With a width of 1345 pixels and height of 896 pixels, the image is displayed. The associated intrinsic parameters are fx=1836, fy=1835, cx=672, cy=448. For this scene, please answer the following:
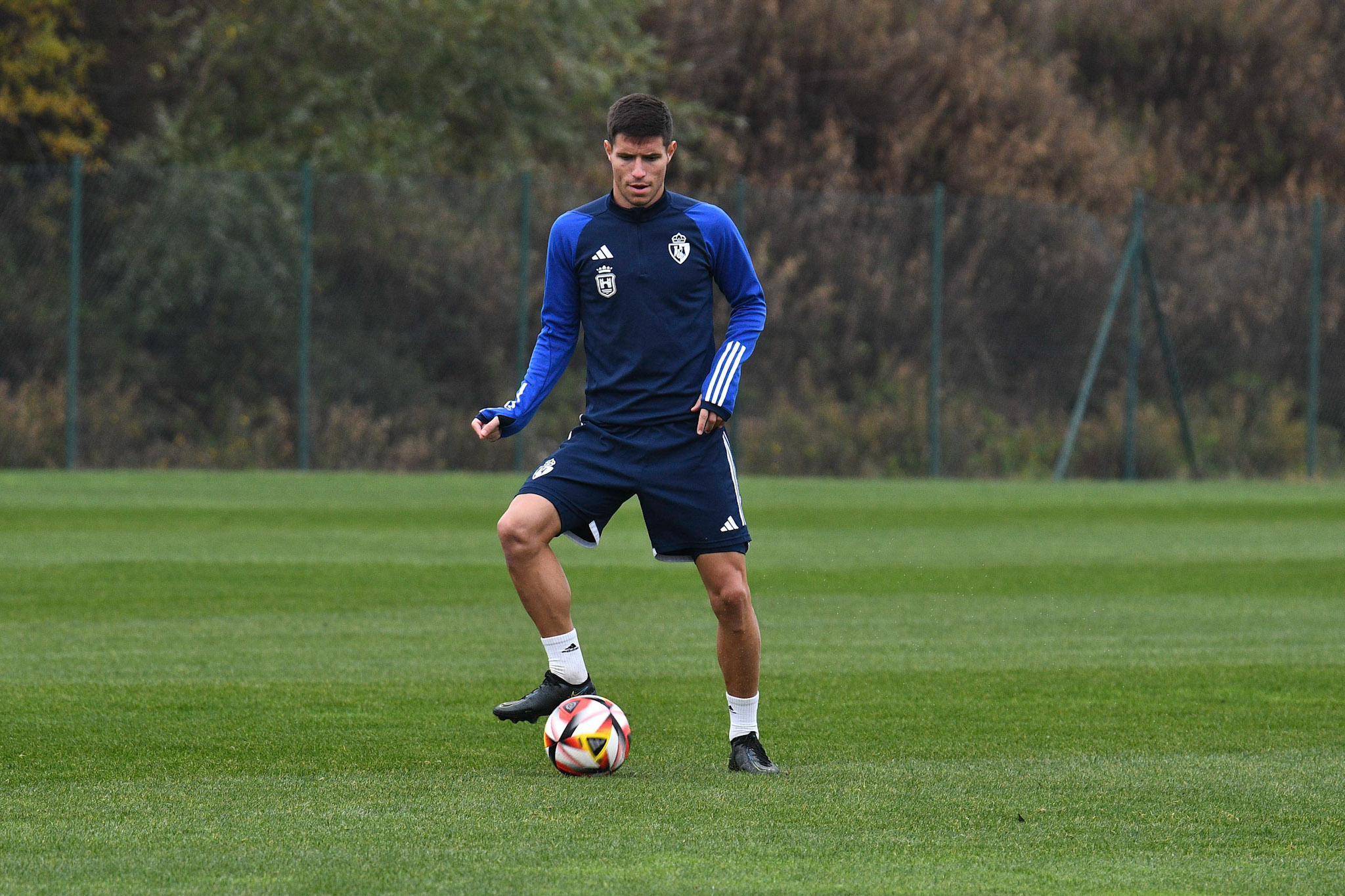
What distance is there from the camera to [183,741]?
590 cm

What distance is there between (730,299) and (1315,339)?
18.6m

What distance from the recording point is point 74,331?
1902cm

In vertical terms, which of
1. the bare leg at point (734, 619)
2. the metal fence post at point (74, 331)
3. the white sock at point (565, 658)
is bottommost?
the metal fence post at point (74, 331)

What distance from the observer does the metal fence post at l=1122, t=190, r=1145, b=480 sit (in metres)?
22.0

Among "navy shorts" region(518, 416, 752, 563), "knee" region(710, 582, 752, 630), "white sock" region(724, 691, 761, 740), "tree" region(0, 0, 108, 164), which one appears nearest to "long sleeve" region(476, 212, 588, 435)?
"navy shorts" region(518, 416, 752, 563)

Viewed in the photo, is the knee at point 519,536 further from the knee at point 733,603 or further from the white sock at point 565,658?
the knee at point 733,603

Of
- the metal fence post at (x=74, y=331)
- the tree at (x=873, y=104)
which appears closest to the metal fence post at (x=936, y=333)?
the tree at (x=873, y=104)

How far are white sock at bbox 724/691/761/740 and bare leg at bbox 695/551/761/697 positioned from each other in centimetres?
2

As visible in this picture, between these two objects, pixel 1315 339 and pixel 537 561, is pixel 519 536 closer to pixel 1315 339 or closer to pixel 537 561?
pixel 537 561

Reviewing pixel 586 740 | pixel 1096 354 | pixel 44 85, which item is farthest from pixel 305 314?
pixel 586 740

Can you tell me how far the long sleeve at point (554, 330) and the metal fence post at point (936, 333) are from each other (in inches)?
619

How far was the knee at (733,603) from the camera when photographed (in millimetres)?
5590

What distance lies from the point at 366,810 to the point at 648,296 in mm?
1818

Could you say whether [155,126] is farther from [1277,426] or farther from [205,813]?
[205,813]
